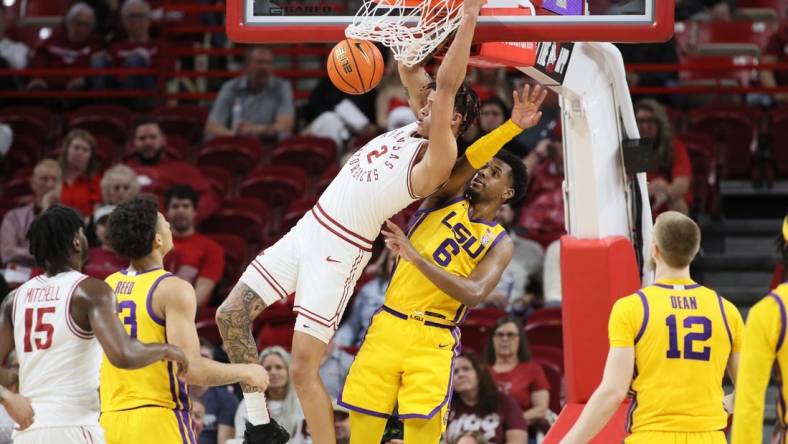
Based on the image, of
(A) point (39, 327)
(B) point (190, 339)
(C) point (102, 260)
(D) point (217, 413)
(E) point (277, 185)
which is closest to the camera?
(A) point (39, 327)

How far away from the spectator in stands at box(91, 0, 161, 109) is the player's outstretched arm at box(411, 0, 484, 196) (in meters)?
7.74

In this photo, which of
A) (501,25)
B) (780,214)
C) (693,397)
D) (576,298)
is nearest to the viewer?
(693,397)

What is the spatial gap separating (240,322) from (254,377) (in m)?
0.27

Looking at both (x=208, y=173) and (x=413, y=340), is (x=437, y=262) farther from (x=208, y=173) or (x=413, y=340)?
(x=208, y=173)

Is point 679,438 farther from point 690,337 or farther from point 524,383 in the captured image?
point 524,383

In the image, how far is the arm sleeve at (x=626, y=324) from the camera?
5422 mm

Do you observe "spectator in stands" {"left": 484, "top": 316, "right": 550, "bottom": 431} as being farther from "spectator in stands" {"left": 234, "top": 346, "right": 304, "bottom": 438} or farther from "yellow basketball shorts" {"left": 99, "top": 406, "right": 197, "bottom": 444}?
"yellow basketball shorts" {"left": 99, "top": 406, "right": 197, "bottom": 444}

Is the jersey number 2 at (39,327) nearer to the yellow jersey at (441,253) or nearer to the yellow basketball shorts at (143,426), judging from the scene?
the yellow basketball shorts at (143,426)

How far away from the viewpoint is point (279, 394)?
29.1 ft

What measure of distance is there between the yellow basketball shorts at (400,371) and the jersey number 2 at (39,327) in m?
1.37

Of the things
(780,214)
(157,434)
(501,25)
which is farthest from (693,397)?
(780,214)

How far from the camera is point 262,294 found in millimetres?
6258

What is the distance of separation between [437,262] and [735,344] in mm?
1479

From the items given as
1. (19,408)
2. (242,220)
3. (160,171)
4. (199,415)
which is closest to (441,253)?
(19,408)
